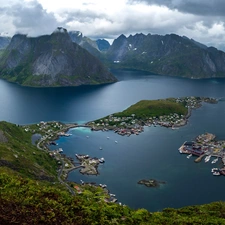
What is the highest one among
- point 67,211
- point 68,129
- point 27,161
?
point 67,211

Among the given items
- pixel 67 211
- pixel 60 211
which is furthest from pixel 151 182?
pixel 60 211

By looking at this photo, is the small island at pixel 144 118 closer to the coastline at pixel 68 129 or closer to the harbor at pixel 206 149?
the coastline at pixel 68 129

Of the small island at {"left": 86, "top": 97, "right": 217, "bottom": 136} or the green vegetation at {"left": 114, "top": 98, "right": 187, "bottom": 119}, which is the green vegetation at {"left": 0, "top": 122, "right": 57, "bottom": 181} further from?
the green vegetation at {"left": 114, "top": 98, "right": 187, "bottom": 119}

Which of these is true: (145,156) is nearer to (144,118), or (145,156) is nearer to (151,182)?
(151,182)

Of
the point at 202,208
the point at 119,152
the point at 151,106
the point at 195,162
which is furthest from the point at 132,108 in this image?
the point at 202,208

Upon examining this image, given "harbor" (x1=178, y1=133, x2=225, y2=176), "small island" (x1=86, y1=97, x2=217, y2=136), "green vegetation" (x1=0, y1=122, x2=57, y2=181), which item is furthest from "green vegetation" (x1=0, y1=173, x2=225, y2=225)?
"small island" (x1=86, y1=97, x2=217, y2=136)

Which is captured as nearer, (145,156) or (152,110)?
(145,156)

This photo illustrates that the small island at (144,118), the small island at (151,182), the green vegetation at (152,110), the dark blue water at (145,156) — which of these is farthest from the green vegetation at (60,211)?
the green vegetation at (152,110)
